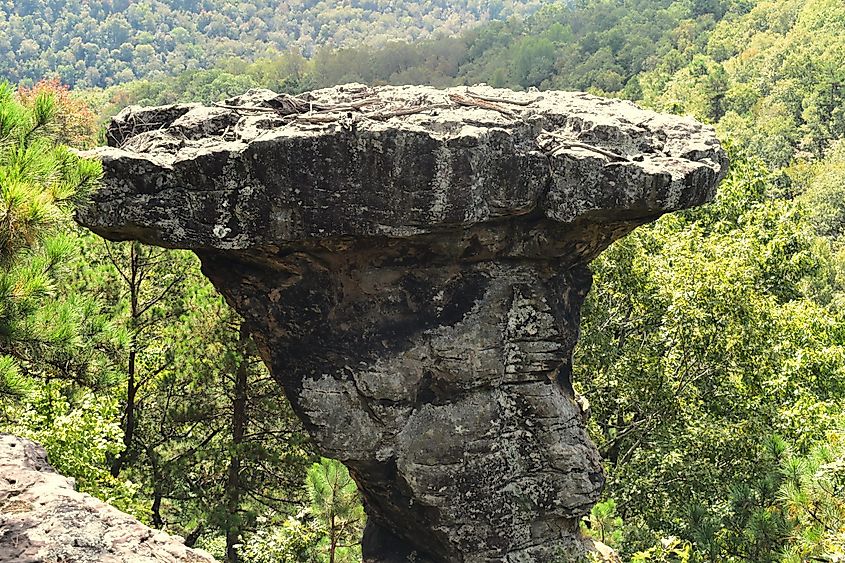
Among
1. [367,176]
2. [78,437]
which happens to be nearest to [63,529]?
[367,176]

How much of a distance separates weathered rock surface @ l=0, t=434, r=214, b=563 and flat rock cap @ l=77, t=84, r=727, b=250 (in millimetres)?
2948

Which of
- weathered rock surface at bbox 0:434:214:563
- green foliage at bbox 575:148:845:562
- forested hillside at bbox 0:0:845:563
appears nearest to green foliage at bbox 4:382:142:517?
forested hillside at bbox 0:0:845:563

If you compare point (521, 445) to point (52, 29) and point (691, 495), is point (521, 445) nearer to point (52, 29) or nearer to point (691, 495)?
point (691, 495)

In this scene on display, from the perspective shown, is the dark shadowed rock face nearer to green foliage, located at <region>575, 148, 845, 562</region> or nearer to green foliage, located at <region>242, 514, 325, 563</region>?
green foliage, located at <region>242, 514, 325, 563</region>

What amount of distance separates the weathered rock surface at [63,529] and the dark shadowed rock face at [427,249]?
3135 mm

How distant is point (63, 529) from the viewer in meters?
6.68

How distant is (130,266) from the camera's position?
15.4 metres

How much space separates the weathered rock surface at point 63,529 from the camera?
6430mm

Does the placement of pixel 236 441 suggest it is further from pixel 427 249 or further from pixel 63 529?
pixel 63 529

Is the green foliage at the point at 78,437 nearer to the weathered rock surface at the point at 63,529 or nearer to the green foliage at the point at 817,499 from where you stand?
the weathered rock surface at the point at 63,529

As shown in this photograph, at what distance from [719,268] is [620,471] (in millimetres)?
4277

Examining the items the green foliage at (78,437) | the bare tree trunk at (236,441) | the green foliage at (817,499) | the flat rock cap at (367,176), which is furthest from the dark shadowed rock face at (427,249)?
the bare tree trunk at (236,441)

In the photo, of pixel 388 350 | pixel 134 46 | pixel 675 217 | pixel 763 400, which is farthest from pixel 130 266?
pixel 134 46

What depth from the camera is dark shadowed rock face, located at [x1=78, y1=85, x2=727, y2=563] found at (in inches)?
363
